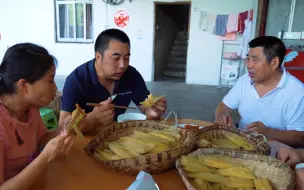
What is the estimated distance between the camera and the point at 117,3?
26.7 ft

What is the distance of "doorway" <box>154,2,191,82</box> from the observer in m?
8.67

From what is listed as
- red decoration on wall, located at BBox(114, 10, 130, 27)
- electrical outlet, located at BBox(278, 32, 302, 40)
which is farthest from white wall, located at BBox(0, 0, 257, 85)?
electrical outlet, located at BBox(278, 32, 302, 40)

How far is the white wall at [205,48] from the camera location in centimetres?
734

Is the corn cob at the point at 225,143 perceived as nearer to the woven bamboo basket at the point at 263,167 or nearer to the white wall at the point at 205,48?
the woven bamboo basket at the point at 263,167

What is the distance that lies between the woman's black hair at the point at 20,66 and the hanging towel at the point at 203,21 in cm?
701

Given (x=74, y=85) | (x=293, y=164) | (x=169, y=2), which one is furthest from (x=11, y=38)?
(x=293, y=164)

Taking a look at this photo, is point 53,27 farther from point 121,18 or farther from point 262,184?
point 262,184

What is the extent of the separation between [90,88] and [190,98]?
15.6 ft

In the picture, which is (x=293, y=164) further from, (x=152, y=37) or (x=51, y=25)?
(x=51, y=25)

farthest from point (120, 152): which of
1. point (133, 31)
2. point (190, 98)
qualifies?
point (133, 31)

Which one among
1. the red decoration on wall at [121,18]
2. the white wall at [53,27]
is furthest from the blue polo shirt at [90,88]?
the red decoration on wall at [121,18]

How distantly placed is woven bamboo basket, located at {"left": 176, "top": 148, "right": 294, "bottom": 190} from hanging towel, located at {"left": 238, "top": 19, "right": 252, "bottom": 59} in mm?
6378

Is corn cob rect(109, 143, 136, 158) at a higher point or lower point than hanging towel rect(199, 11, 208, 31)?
lower

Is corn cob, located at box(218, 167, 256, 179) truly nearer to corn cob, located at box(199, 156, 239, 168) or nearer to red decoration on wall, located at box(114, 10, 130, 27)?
Result: corn cob, located at box(199, 156, 239, 168)
